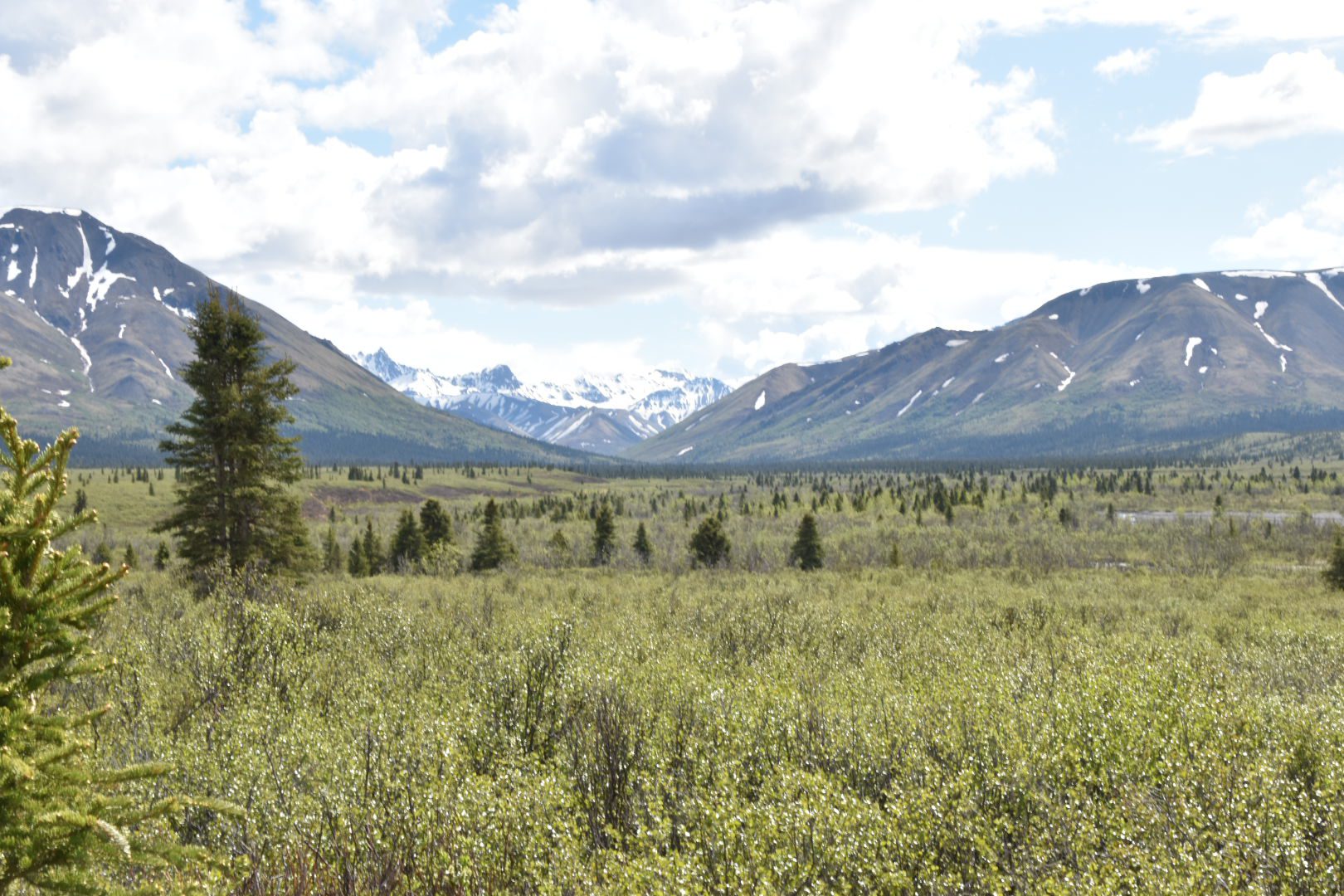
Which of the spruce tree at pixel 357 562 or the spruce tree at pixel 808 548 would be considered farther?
the spruce tree at pixel 808 548

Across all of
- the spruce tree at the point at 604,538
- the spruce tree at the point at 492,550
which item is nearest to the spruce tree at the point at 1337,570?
the spruce tree at the point at 604,538

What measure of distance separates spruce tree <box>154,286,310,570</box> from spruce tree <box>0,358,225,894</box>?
30.5 m

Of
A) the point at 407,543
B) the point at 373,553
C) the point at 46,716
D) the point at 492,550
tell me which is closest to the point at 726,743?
the point at 46,716

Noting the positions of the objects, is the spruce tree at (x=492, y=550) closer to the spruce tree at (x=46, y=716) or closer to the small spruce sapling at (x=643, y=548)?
the small spruce sapling at (x=643, y=548)

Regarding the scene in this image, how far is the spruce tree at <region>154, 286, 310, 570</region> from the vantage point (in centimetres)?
3381

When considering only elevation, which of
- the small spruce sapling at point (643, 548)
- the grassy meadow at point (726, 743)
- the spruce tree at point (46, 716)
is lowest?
the small spruce sapling at point (643, 548)

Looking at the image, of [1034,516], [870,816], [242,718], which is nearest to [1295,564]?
[1034,516]

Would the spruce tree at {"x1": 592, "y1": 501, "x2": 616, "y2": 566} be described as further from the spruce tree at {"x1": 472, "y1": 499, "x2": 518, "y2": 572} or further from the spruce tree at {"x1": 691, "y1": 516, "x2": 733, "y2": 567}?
the spruce tree at {"x1": 472, "y1": 499, "x2": 518, "y2": 572}

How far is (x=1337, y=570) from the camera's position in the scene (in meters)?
54.7

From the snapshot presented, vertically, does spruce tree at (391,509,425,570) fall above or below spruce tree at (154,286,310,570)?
below

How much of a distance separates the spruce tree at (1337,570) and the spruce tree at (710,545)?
4822cm

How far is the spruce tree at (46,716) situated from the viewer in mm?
5445

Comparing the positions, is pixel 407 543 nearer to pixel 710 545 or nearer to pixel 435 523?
pixel 435 523

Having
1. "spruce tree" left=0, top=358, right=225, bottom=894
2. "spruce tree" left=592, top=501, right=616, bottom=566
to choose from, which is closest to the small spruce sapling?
"spruce tree" left=592, top=501, right=616, bottom=566
